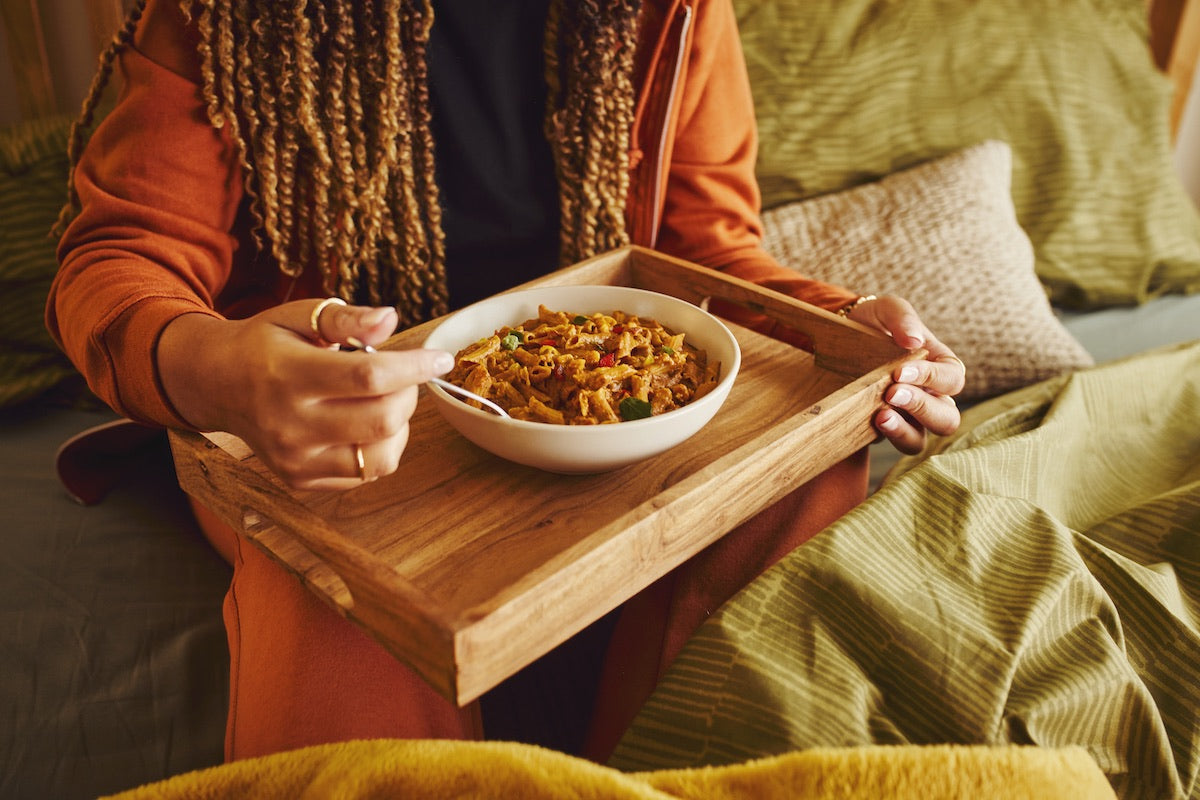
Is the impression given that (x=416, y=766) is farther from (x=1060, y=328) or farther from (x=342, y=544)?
(x=1060, y=328)

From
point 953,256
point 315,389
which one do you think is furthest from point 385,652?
point 953,256

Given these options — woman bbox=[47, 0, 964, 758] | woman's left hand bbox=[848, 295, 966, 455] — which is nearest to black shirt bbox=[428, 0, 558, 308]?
woman bbox=[47, 0, 964, 758]

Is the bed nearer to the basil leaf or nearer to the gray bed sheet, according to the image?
the gray bed sheet

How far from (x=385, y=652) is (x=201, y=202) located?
541 mm

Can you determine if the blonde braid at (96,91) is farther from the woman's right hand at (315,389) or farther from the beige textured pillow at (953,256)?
the beige textured pillow at (953,256)

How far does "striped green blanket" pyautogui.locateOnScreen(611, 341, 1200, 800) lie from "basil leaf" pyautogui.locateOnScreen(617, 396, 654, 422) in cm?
18

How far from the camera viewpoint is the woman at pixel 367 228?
0.70 m

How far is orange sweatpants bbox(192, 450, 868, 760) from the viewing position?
0.74 m

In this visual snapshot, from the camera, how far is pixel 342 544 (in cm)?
62

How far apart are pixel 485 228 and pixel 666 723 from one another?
0.69 metres

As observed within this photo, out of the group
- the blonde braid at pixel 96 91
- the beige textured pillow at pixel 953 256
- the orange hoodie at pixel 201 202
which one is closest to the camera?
the orange hoodie at pixel 201 202

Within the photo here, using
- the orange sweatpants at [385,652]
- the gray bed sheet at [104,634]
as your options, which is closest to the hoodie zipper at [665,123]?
the orange sweatpants at [385,652]

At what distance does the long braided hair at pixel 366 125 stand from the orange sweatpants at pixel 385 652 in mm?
369

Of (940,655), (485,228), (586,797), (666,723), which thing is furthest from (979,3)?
(586,797)
